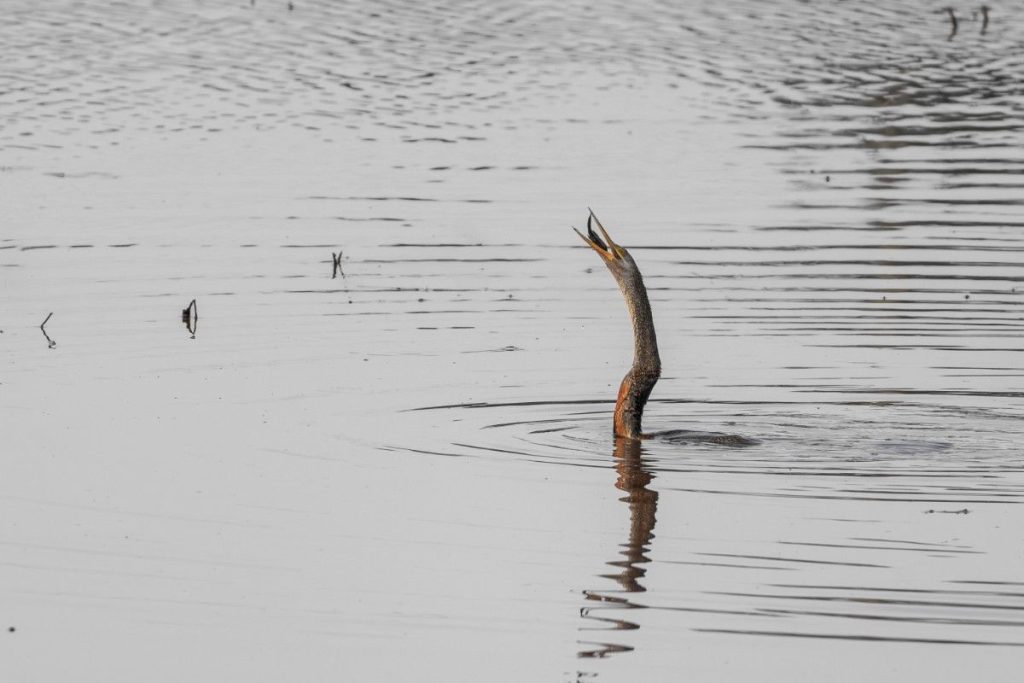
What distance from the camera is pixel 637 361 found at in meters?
9.87

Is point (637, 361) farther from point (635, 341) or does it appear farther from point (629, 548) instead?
point (629, 548)

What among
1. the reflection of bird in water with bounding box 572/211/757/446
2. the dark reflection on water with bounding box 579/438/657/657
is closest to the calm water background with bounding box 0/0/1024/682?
the dark reflection on water with bounding box 579/438/657/657

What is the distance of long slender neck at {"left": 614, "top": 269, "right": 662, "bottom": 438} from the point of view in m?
9.56

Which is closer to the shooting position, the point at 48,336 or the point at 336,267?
the point at 48,336

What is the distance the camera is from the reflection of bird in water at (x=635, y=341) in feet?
31.2

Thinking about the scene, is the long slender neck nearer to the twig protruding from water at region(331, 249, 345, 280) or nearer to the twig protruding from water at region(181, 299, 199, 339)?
the twig protruding from water at region(181, 299, 199, 339)

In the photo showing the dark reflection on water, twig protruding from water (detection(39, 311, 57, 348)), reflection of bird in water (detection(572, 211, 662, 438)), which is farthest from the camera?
twig protruding from water (detection(39, 311, 57, 348))

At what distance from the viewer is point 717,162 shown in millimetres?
18578

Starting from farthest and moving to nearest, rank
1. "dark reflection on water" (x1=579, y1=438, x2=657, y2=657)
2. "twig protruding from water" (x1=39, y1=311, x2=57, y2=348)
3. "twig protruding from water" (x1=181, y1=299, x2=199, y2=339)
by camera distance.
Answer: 1. "twig protruding from water" (x1=181, y1=299, x2=199, y2=339)
2. "twig protruding from water" (x1=39, y1=311, x2=57, y2=348)
3. "dark reflection on water" (x1=579, y1=438, x2=657, y2=657)

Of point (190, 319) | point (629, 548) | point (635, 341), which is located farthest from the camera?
point (190, 319)

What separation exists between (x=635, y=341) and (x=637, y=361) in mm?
114

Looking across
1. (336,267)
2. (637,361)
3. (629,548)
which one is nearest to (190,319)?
(336,267)

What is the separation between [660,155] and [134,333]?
26.1 feet

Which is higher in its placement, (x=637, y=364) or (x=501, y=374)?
(x=637, y=364)
